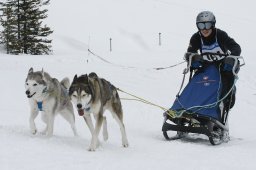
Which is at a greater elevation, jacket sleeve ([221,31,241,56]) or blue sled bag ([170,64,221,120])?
jacket sleeve ([221,31,241,56])

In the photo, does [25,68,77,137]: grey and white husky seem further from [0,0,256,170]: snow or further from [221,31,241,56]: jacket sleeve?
[221,31,241,56]: jacket sleeve

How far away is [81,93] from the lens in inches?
211

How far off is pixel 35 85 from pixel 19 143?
0.96m

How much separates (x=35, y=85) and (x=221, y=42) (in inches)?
106

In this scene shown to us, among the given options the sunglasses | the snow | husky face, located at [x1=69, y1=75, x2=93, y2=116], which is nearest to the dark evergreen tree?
the snow

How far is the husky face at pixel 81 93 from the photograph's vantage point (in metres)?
5.36

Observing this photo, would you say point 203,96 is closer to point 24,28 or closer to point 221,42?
point 221,42

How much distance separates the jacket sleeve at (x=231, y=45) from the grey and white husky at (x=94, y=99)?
178 centimetres

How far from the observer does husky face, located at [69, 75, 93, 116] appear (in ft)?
17.6

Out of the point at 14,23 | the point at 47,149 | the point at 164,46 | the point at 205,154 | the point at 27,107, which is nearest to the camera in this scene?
the point at 47,149

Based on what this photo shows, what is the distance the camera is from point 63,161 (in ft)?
15.2

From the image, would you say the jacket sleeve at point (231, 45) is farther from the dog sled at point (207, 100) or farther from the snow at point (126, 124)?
the snow at point (126, 124)

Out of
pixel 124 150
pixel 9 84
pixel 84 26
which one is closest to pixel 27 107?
pixel 9 84

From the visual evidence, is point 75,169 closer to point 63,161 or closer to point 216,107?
point 63,161
